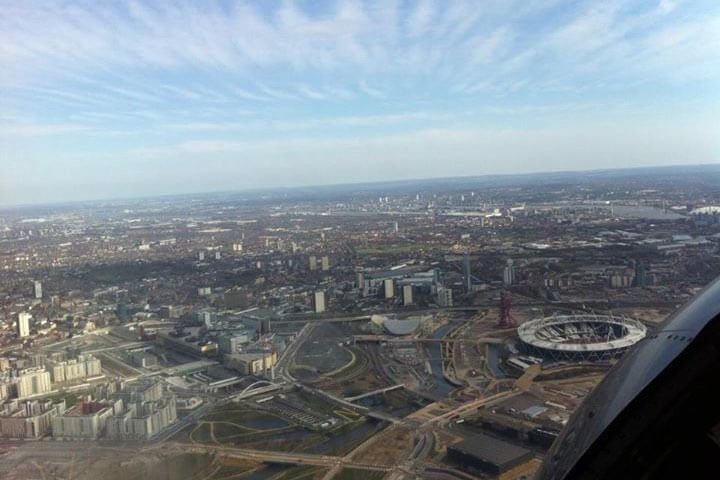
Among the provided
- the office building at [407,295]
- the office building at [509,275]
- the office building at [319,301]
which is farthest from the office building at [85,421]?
the office building at [509,275]

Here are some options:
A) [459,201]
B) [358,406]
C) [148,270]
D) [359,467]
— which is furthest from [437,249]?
[459,201]

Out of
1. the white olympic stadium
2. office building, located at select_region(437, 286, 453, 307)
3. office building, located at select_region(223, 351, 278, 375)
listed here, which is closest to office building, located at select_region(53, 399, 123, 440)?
office building, located at select_region(223, 351, 278, 375)

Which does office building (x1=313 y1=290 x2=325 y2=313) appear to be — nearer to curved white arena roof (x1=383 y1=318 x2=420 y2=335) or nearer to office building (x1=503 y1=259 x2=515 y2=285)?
curved white arena roof (x1=383 y1=318 x2=420 y2=335)

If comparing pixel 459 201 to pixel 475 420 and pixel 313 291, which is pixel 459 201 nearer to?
pixel 313 291

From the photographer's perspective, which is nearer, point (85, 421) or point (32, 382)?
point (85, 421)

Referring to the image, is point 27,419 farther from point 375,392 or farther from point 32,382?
point 375,392

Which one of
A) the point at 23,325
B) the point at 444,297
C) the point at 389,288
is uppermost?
the point at 23,325

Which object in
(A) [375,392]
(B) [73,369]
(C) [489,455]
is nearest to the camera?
(C) [489,455]

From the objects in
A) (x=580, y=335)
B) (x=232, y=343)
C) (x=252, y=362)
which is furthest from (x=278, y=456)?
(x=580, y=335)

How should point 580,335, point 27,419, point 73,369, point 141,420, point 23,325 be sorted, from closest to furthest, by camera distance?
point 141,420
point 27,419
point 73,369
point 580,335
point 23,325
